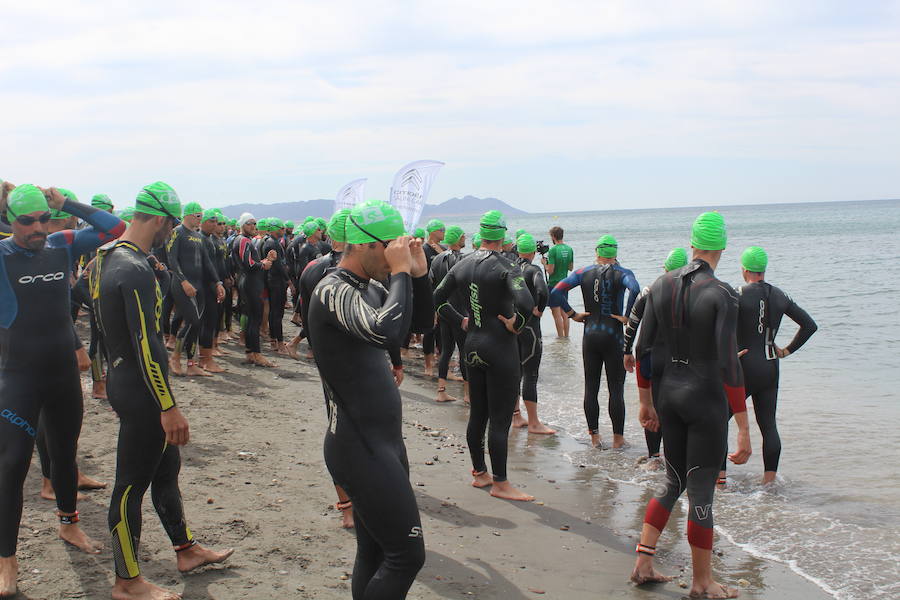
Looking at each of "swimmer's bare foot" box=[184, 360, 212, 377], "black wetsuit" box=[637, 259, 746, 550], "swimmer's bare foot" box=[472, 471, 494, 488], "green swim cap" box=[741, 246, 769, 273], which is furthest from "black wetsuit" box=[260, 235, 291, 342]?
"black wetsuit" box=[637, 259, 746, 550]

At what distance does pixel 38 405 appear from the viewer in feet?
14.1

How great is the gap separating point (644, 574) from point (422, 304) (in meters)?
2.37

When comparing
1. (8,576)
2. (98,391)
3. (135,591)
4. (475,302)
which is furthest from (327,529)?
(98,391)

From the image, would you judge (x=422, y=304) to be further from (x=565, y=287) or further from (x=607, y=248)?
(x=607, y=248)

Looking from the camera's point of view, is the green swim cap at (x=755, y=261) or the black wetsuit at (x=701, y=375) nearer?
the black wetsuit at (x=701, y=375)

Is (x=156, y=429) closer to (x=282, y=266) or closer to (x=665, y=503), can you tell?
(x=665, y=503)

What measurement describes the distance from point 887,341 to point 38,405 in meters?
16.7

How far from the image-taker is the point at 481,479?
671 centimetres

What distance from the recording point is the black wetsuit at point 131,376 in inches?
151

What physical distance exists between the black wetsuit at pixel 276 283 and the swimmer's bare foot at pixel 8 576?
9.14 m

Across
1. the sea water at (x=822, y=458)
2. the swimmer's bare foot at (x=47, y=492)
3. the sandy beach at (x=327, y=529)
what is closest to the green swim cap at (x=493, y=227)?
the sandy beach at (x=327, y=529)

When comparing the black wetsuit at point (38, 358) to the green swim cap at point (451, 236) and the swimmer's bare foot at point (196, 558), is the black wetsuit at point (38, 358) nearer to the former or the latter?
the swimmer's bare foot at point (196, 558)

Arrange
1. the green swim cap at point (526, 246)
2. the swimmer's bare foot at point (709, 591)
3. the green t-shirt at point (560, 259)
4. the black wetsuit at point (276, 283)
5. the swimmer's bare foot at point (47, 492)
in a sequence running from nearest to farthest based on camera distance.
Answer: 1. the swimmer's bare foot at point (709, 591)
2. the swimmer's bare foot at point (47, 492)
3. the green swim cap at point (526, 246)
4. the black wetsuit at point (276, 283)
5. the green t-shirt at point (560, 259)

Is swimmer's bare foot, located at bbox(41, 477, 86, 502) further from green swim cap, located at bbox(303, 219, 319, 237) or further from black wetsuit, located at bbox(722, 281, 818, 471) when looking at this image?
green swim cap, located at bbox(303, 219, 319, 237)
